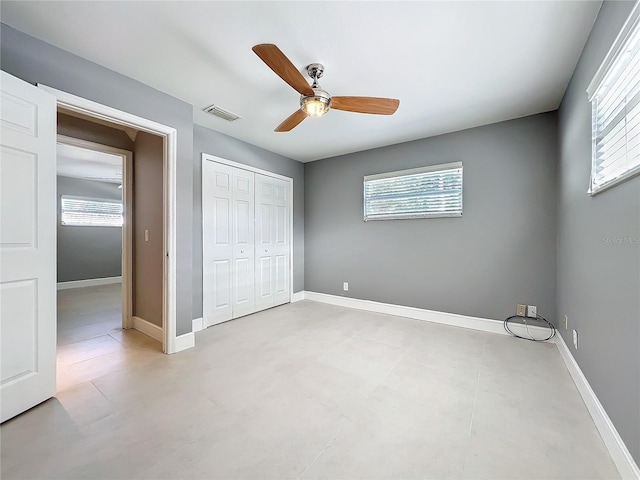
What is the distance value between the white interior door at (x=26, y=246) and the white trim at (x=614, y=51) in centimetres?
317

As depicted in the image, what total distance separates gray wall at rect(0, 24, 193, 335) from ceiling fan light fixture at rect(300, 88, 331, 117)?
1348 mm

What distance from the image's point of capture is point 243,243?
3797 mm

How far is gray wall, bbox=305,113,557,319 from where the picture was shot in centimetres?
291

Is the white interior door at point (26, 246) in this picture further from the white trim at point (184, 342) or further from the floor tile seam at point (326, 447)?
the floor tile seam at point (326, 447)

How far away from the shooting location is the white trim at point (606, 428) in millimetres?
1195

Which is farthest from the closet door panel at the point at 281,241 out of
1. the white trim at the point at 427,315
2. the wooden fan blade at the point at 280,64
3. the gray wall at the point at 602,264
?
the gray wall at the point at 602,264

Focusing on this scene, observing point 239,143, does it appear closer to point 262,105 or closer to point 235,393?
point 262,105

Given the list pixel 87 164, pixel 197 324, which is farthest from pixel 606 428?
pixel 87 164

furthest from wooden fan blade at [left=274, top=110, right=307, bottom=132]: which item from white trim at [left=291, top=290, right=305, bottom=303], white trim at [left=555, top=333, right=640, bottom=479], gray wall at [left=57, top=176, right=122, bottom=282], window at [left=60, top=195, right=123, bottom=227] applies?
gray wall at [left=57, top=176, right=122, bottom=282]

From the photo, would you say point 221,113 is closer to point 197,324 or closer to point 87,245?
point 197,324

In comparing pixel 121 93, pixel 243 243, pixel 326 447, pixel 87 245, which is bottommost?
pixel 326 447

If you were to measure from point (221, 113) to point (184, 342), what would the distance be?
2.39 meters

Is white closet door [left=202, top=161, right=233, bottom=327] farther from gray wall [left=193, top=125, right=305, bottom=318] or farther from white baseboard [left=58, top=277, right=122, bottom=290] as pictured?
white baseboard [left=58, top=277, right=122, bottom=290]

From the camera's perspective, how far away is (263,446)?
1.41 metres
